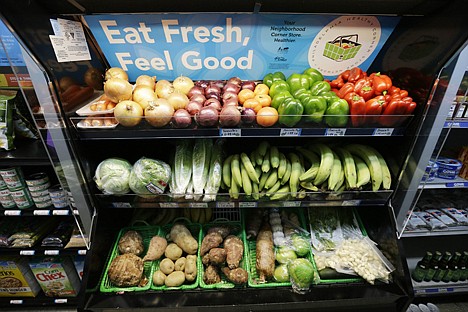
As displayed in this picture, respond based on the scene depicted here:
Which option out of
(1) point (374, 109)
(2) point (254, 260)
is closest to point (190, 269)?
(2) point (254, 260)

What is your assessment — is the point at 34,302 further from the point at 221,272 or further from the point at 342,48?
the point at 342,48

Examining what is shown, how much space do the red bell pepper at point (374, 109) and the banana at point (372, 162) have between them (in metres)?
0.32

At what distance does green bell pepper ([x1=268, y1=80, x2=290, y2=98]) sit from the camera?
1.45 meters

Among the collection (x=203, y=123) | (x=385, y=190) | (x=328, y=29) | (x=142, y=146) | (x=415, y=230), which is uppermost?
(x=328, y=29)

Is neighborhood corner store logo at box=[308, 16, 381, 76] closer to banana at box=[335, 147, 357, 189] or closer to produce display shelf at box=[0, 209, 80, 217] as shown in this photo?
banana at box=[335, 147, 357, 189]

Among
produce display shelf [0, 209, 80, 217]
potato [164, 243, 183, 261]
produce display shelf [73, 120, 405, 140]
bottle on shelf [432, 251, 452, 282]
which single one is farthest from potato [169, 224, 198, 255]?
bottle on shelf [432, 251, 452, 282]

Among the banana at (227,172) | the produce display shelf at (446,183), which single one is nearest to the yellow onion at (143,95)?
the banana at (227,172)

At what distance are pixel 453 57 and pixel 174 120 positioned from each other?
4.57 feet

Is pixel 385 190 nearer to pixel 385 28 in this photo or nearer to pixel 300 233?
pixel 300 233

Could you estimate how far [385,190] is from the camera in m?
1.51

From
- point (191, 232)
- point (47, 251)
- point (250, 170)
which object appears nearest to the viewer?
point (250, 170)

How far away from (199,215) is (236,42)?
1.22 m

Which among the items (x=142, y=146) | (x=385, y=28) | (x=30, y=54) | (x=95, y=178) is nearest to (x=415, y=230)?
(x=385, y=28)

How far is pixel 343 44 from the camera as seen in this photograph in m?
1.54
